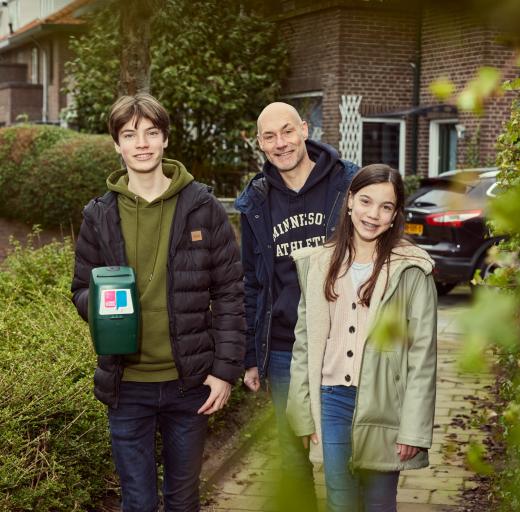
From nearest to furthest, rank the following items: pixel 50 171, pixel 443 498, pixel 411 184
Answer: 1. pixel 443 498
2. pixel 50 171
3. pixel 411 184

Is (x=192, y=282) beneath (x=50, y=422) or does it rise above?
above

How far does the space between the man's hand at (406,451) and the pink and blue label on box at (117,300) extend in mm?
984

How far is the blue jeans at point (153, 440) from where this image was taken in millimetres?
3426

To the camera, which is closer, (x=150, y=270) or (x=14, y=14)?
(x=150, y=270)

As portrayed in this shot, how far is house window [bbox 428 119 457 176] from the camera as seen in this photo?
19641 mm

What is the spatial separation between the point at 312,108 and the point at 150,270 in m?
17.7

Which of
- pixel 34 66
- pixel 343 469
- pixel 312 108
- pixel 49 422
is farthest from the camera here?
pixel 34 66

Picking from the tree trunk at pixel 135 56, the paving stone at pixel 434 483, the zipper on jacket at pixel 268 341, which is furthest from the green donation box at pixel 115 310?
the tree trunk at pixel 135 56

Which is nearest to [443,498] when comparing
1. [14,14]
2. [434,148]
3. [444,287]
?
[444,287]

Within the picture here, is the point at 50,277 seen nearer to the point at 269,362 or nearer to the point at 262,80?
the point at 269,362

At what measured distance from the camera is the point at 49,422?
440 centimetres

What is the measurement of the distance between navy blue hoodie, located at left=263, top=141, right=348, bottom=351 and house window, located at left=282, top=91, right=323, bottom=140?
1647 centimetres

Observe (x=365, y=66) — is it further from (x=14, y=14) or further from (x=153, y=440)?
(x=14, y=14)

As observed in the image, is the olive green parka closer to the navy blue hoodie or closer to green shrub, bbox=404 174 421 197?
the navy blue hoodie
